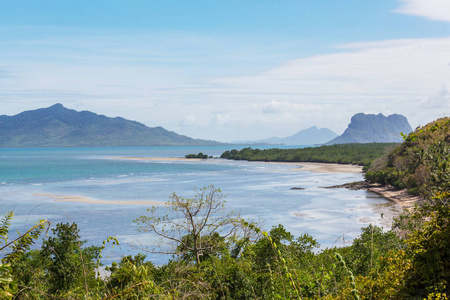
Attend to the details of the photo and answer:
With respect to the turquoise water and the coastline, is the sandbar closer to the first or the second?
the turquoise water

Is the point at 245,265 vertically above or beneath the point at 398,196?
above

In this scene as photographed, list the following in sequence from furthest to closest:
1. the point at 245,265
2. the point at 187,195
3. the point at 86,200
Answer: the point at 187,195 < the point at 86,200 < the point at 245,265

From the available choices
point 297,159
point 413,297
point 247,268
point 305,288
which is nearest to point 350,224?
point 247,268

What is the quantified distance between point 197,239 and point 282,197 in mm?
28995

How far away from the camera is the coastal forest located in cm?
475

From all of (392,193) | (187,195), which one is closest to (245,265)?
Answer: (187,195)

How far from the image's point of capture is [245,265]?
32.3 feet

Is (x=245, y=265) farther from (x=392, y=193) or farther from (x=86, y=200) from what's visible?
(x=392, y=193)

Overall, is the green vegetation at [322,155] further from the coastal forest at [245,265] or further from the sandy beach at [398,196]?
the coastal forest at [245,265]


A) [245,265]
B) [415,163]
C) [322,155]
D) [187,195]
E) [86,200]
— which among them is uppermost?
[322,155]

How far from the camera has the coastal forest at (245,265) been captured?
187 inches

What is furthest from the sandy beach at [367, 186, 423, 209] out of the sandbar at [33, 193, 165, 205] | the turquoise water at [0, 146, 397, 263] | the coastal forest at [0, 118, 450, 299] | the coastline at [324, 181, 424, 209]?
the sandbar at [33, 193, 165, 205]

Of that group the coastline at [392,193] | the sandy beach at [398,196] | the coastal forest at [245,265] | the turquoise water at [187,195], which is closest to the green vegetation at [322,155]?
the coastline at [392,193]

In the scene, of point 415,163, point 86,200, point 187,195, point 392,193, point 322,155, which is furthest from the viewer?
point 322,155
